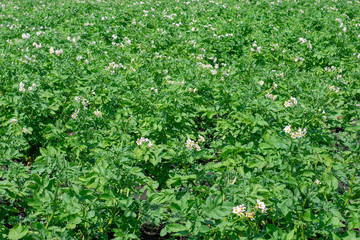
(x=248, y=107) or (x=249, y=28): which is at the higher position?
(x=248, y=107)

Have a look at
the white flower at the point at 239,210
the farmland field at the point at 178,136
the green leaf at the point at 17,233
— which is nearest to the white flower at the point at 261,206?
the farmland field at the point at 178,136

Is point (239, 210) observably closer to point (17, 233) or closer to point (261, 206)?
point (261, 206)

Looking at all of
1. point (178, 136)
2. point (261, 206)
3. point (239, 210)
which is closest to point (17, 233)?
point (239, 210)

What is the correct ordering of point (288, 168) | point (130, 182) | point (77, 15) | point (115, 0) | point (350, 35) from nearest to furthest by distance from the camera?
point (130, 182) < point (288, 168) < point (350, 35) < point (77, 15) < point (115, 0)

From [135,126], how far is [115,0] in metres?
8.66

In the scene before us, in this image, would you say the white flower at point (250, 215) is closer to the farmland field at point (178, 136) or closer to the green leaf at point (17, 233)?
the farmland field at point (178, 136)

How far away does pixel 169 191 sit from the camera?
7.70ft

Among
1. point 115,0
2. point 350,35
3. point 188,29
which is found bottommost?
point 115,0

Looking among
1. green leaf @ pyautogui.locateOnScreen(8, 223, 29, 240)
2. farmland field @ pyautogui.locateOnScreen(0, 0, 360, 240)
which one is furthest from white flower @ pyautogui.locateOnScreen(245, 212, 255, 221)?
green leaf @ pyautogui.locateOnScreen(8, 223, 29, 240)

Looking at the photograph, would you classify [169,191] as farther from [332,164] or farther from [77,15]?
[77,15]

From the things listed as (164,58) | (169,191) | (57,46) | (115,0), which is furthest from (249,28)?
(169,191)

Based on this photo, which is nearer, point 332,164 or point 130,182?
point 130,182

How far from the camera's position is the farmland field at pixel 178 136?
6.97 feet

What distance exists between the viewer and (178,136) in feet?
11.0
